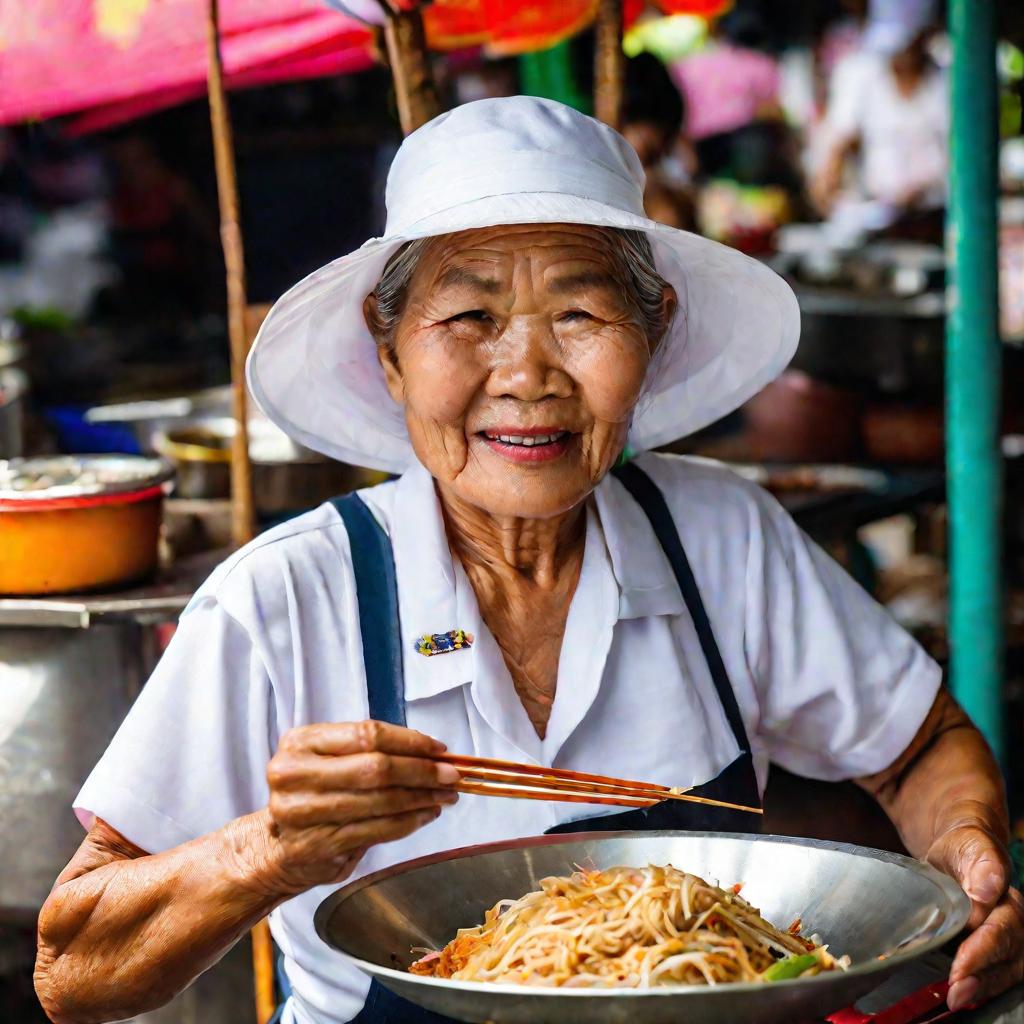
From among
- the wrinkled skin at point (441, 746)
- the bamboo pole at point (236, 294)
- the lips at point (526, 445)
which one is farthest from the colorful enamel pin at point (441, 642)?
the bamboo pole at point (236, 294)

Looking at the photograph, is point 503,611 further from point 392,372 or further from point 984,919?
point 984,919

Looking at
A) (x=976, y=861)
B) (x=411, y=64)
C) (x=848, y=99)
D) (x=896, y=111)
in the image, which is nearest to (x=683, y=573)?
(x=976, y=861)

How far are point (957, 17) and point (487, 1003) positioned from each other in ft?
8.82

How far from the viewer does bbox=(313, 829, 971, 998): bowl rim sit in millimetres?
1295

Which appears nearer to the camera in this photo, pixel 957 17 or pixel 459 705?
pixel 459 705

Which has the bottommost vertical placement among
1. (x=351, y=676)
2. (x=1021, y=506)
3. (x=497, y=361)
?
(x=1021, y=506)

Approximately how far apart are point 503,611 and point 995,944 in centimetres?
84

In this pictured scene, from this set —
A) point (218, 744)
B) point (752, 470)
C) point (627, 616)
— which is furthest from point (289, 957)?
point (752, 470)

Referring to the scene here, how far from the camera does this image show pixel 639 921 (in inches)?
60.6

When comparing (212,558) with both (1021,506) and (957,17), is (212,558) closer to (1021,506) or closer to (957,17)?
(957,17)

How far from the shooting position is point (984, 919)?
1.79 metres

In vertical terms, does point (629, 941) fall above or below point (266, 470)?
below

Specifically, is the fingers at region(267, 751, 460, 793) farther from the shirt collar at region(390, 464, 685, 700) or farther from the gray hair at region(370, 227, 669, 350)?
the gray hair at region(370, 227, 669, 350)

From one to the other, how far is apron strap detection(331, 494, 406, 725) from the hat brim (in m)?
0.21
